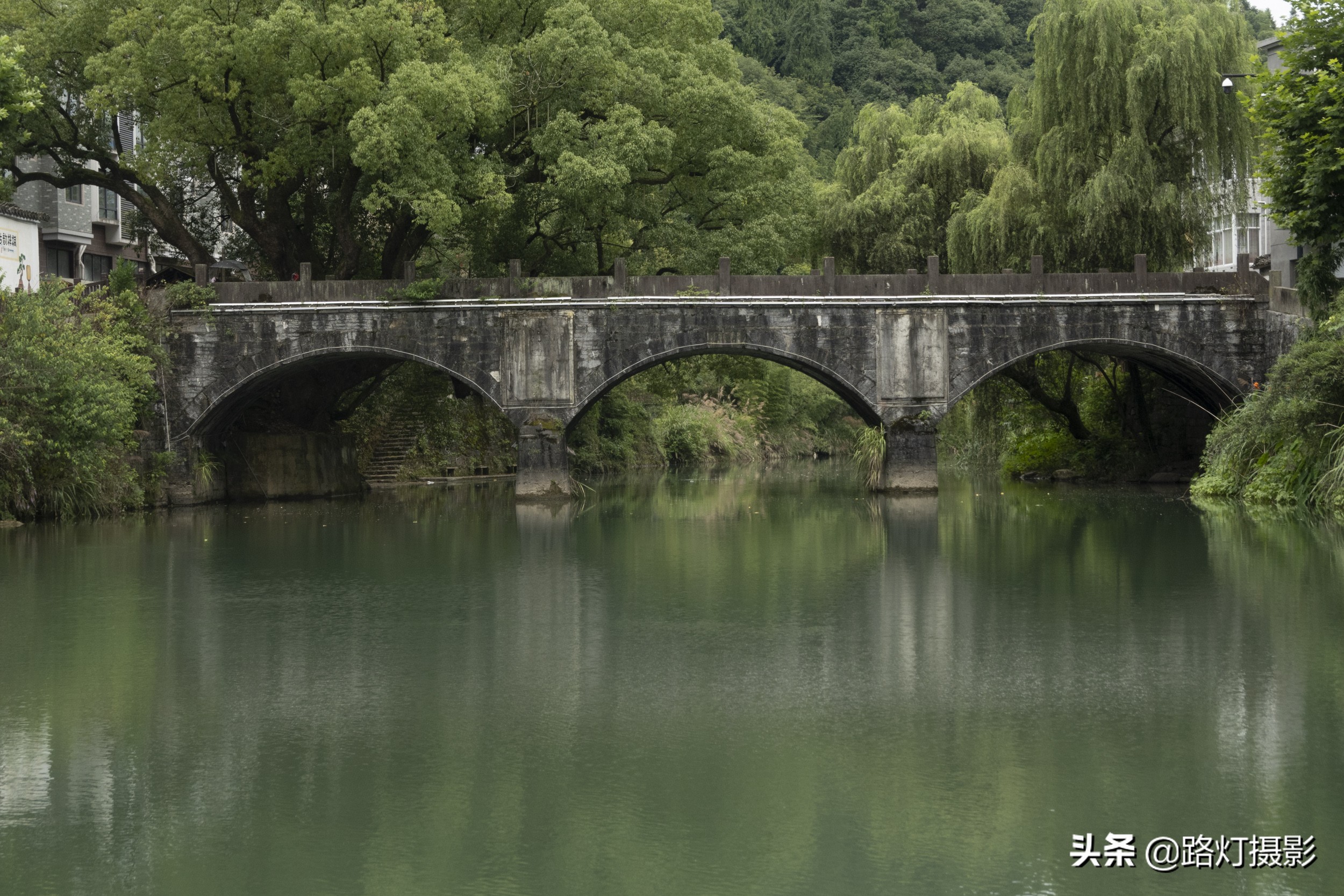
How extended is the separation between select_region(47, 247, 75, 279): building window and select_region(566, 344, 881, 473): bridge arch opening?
1500 centimetres

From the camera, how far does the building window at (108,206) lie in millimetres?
44156

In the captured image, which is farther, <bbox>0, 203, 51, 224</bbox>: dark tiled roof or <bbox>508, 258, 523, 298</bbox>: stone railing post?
<bbox>0, 203, 51, 224</bbox>: dark tiled roof

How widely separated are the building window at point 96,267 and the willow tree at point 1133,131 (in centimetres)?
2730

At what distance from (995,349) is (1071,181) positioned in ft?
13.1

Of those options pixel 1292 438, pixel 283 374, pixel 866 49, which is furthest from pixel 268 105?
pixel 866 49

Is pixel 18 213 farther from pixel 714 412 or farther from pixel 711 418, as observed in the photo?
pixel 714 412

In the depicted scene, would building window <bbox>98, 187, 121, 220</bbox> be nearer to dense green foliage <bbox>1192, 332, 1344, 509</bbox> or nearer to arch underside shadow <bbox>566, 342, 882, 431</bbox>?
arch underside shadow <bbox>566, 342, 882, 431</bbox>

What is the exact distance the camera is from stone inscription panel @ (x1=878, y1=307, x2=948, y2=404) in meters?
30.3

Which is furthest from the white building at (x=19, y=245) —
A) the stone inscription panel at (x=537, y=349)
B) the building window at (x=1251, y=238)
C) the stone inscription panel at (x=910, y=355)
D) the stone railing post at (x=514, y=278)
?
the building window at (x=1251, y=238)

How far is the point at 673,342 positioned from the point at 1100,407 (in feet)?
39.9

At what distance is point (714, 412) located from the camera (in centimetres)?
5450

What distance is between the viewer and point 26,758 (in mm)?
8031

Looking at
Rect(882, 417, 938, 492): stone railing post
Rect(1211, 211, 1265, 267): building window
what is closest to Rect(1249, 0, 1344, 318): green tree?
Rect(882, 417, 938, 492): stone railing post
